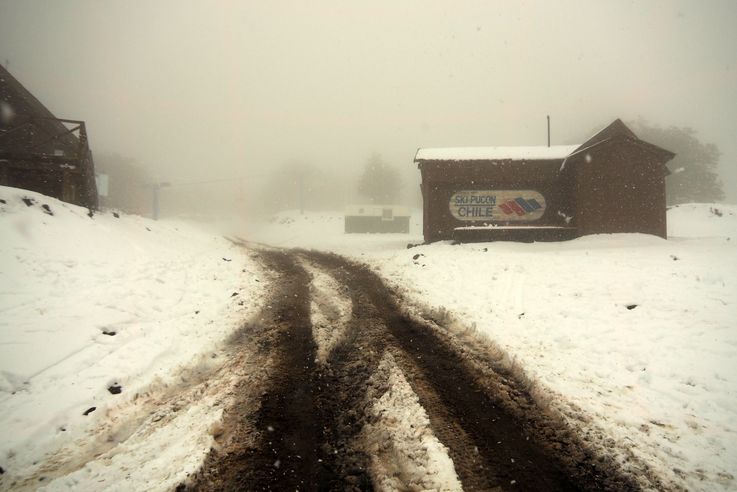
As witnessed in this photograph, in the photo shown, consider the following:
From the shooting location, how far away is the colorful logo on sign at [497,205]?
20969 mm

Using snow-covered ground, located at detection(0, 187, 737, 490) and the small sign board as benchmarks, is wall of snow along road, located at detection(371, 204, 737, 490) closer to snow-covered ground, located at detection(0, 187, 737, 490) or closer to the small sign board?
snow-covered ground, located at detection(0, 187, 737, 490)

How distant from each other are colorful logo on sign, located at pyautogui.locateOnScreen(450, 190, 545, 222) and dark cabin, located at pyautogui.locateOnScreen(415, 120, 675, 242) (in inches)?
2.3

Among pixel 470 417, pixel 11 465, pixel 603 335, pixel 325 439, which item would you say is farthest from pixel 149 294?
pixel 603 335

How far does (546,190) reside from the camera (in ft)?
68.5

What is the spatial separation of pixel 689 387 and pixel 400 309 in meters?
5.77

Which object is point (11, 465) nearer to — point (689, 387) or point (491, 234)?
point (689, 387)

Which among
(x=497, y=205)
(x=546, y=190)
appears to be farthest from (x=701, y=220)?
(x=497, y=205)

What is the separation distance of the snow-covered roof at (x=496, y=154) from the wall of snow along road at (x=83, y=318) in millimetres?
14658

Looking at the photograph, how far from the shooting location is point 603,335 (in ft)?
23.5

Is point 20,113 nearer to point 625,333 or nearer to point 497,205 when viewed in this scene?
point 497,205

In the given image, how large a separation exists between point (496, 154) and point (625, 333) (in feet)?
54.5

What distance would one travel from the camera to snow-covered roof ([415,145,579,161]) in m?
20.8

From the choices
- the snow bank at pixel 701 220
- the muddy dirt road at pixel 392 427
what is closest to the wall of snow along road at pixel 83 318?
the muddy dirt road at pixel 392 427

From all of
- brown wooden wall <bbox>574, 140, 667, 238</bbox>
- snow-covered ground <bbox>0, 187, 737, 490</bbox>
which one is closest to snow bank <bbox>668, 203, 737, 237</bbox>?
brown wooden wall <bbox>574, 140, 667, 238</bbox>
